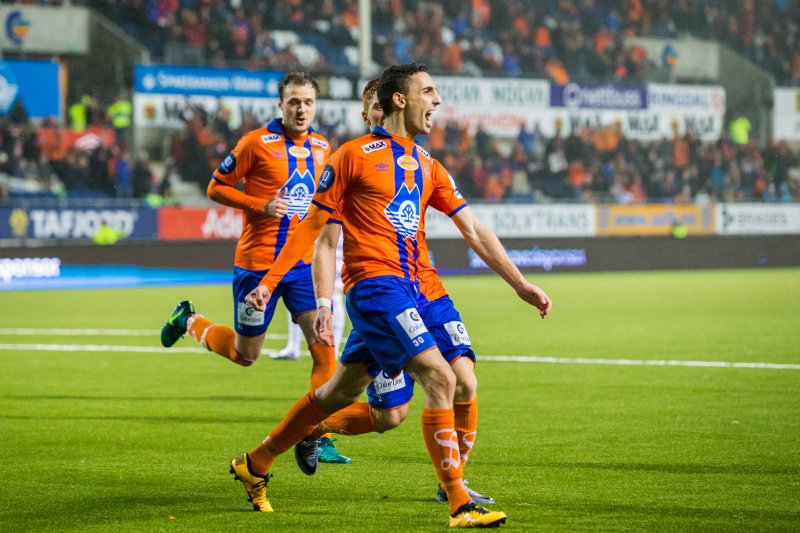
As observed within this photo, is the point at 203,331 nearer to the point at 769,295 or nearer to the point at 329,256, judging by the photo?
the point at 329,256

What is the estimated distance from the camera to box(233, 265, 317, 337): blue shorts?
7805 mm

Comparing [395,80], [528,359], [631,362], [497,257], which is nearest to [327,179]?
[395,80]

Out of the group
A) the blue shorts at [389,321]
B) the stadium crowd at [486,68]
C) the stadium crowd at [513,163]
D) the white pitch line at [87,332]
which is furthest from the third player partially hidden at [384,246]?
the stadium crowd at [513,163]

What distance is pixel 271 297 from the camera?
7.97 m

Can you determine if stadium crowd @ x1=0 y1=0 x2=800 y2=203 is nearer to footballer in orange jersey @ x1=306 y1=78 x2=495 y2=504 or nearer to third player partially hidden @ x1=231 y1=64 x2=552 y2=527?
third player partially hidden @ x1=231 y1=64 x2=552 y2=527

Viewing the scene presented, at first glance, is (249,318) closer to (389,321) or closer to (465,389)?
(465,389)

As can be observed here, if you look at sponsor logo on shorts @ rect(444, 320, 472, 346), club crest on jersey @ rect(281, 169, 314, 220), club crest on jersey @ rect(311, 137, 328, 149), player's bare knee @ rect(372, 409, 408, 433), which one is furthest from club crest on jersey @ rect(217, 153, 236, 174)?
sponsor logo on shorts @ rect(444, 320, 472, 346)

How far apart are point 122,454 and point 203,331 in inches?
59.2

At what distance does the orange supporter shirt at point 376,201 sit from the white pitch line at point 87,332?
31.9ft

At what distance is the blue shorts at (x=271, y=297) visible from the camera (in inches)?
307

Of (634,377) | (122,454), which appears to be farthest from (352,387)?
(634,377)

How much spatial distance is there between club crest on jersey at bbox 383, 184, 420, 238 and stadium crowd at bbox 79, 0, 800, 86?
75.9 ft

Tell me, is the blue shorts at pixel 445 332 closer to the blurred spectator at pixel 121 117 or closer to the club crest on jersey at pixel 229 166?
the club crest on jersey at pixel 229 166

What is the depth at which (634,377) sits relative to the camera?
11008 millimetres
